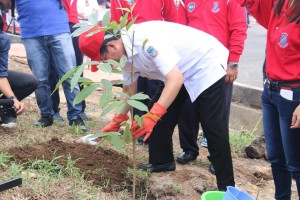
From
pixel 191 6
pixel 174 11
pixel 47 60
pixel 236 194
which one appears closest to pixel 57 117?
pixel 47 60

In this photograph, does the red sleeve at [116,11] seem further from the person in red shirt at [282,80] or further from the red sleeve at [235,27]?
the person in red shirt at [282,80]

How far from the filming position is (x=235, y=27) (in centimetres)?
395

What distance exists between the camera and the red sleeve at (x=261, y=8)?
293 cm

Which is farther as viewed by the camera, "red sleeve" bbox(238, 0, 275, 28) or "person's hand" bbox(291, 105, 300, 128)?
"red sleeve" bbox(238, 0, 275, 28)

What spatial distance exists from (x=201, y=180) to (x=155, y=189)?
40 cm

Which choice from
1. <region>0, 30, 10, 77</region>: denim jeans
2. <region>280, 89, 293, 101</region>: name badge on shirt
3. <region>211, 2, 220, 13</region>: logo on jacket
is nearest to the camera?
<region>280, 89, 293, 101</region>: name badge on shirt

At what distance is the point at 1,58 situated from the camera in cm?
419

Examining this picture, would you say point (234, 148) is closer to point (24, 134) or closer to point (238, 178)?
point (238, 178)

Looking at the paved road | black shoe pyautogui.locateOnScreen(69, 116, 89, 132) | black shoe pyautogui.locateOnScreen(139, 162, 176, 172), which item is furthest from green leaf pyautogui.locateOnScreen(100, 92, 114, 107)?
the paved road

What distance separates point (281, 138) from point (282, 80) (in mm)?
409

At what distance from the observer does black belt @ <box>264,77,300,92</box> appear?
2.65 meters

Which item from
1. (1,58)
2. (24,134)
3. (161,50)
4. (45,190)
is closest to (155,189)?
(45,190)

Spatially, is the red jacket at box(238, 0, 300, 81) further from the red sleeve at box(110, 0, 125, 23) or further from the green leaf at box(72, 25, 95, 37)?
the red sleeve at box(110, 0, 125, 23)

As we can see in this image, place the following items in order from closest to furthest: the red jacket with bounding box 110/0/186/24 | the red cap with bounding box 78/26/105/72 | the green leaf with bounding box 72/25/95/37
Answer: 1. the green leaf with bounding box 72/25/95/37
2. the red cap with bounding box 78/26/105/72
3. the red jacket with bounding box 110/0/186/24
